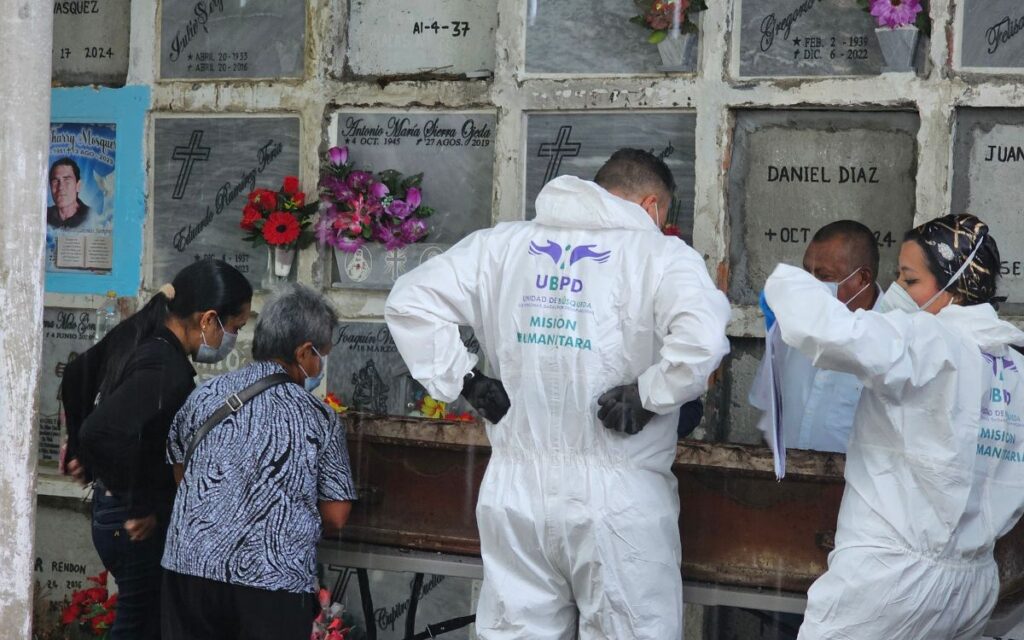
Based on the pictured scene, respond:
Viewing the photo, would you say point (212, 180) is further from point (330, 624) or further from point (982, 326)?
point (982, 326)

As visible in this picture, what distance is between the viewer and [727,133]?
4.94 m

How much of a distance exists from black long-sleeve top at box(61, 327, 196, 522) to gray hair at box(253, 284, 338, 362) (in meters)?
0.30

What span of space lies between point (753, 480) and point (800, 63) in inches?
66.7

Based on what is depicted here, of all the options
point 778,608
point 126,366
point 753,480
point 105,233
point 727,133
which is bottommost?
point 778,608

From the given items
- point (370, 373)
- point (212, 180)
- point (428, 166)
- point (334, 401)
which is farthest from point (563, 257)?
point (212, 180)

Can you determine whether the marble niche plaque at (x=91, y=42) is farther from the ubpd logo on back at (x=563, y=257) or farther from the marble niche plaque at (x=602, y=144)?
the ubpd logo on back at (x=563, y=257)

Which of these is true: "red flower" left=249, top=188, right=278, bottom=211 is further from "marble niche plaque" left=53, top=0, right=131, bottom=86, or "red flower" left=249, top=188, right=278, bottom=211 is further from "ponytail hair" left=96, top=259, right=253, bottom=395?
"ponytail hair" left=96, top=259, right=253, bottom=395

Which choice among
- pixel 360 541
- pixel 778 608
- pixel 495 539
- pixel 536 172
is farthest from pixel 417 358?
pixel 536 172

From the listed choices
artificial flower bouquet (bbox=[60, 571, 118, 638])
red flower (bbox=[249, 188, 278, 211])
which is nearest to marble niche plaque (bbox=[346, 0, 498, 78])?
red flower (bbox=[249, 188, 278, 211])

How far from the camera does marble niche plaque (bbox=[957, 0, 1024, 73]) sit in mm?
4621

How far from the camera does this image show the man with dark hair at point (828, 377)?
14.2 feet

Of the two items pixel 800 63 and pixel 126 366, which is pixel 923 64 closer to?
pixel 800 63

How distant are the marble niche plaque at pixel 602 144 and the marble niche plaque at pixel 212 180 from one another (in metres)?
1.03

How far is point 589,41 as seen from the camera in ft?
17.0
